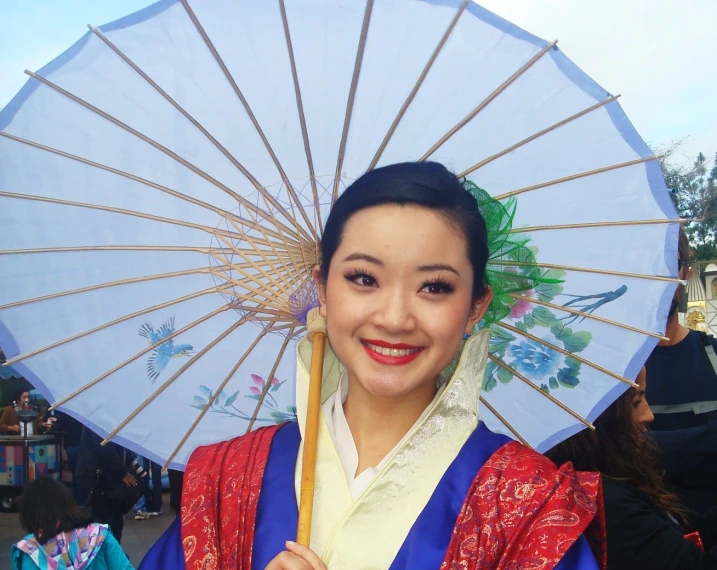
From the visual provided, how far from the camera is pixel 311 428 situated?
1818 mm

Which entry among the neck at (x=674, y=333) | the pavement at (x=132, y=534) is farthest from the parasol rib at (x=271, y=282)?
the pavement at (x=132, y=534)

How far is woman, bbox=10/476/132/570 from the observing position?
4.06 meters

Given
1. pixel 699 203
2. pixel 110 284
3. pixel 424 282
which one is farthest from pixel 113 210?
pixel 699 203

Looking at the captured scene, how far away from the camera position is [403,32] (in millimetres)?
1968

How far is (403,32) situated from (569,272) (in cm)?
75

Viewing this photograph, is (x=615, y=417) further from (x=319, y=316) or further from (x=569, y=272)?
(x=319, y=316)

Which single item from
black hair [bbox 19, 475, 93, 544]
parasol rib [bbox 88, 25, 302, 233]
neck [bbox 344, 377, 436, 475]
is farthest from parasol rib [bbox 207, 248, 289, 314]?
black hair [bbox 19, 475, 93, 544]

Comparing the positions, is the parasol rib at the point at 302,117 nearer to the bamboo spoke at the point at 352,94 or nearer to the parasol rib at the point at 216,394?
the bamboo spoke at the point at 352,94

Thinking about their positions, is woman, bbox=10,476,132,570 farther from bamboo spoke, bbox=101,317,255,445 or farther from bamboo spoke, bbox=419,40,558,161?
bamboo spoke, bbox=419,40,558,161

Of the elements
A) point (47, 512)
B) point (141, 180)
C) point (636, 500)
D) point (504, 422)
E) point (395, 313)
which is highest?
point (141, 180)

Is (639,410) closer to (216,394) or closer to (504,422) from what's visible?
(504,422)

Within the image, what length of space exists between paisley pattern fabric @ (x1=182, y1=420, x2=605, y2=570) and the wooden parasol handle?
12 centimetres

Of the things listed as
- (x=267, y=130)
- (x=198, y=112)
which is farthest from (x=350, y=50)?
(x=198, y=112)

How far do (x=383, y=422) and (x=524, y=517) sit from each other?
0.40 m
